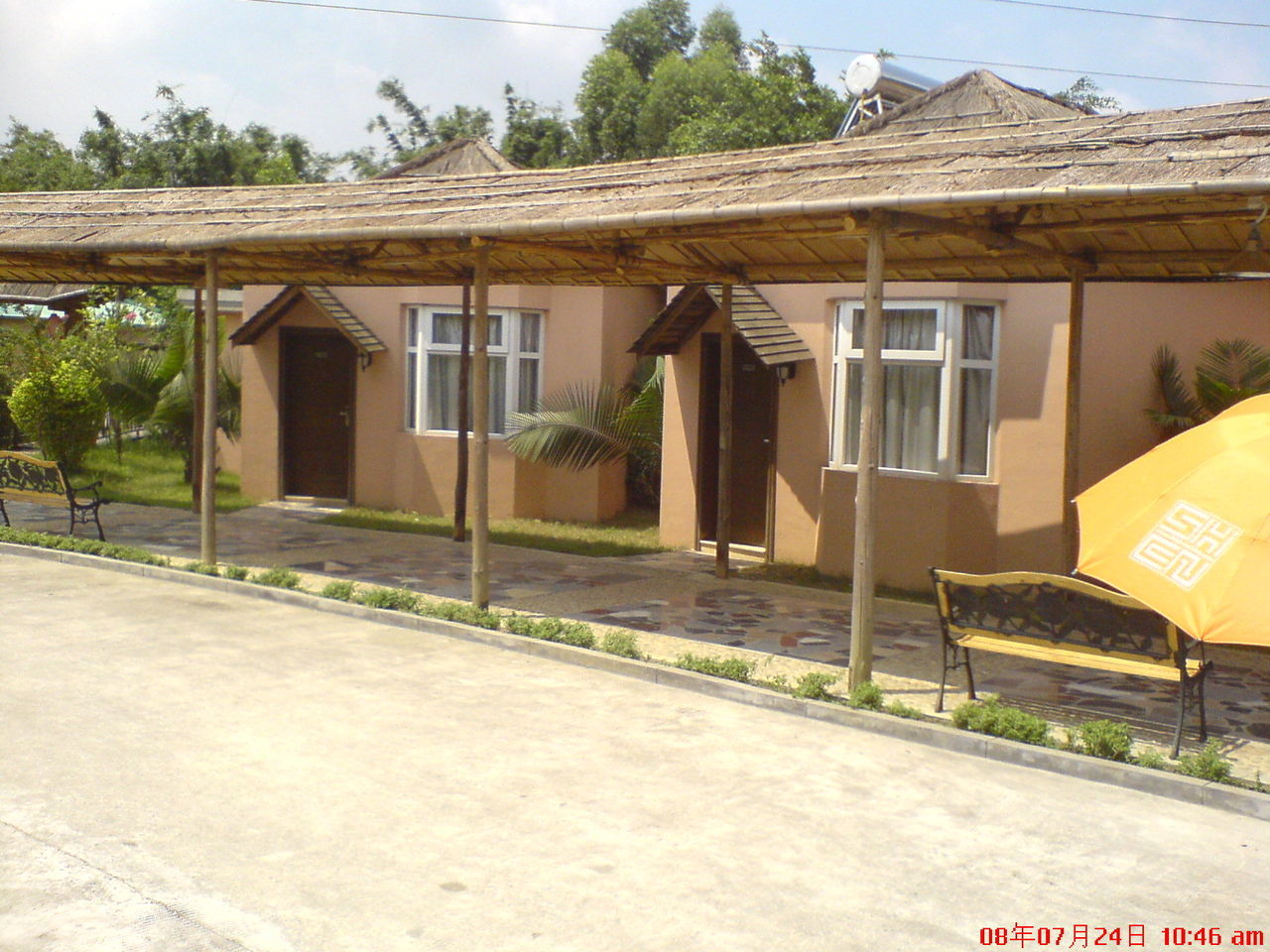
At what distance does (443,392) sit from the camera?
57.0 feet

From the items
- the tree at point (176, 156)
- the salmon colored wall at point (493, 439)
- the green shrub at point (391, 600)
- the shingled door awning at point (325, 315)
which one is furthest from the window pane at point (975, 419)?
the tree at point (176, 156)

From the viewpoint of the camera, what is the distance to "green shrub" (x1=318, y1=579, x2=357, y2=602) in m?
10.6

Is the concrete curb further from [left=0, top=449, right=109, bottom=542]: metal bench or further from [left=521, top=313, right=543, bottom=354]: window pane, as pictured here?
[left=521, top=313, right=543, bottom=354]: window pane

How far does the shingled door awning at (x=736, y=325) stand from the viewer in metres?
12.8

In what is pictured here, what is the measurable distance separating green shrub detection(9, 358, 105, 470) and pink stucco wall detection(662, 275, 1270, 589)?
1015cm

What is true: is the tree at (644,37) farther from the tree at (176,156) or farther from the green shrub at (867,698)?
the green shrub at (867,698)

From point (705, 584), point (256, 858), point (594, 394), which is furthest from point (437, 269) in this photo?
point (256, 858)

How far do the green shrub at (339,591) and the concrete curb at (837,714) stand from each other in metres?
0.09

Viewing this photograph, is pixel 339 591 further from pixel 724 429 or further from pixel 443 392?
pixel 443 392

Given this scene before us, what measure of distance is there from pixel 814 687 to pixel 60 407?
13489mm

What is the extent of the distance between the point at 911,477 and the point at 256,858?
338 inches

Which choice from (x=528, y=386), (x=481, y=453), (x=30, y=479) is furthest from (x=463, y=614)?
(x=528, y=386)

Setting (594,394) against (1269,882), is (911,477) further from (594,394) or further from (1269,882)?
(1269,882)

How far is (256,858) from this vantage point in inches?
202
